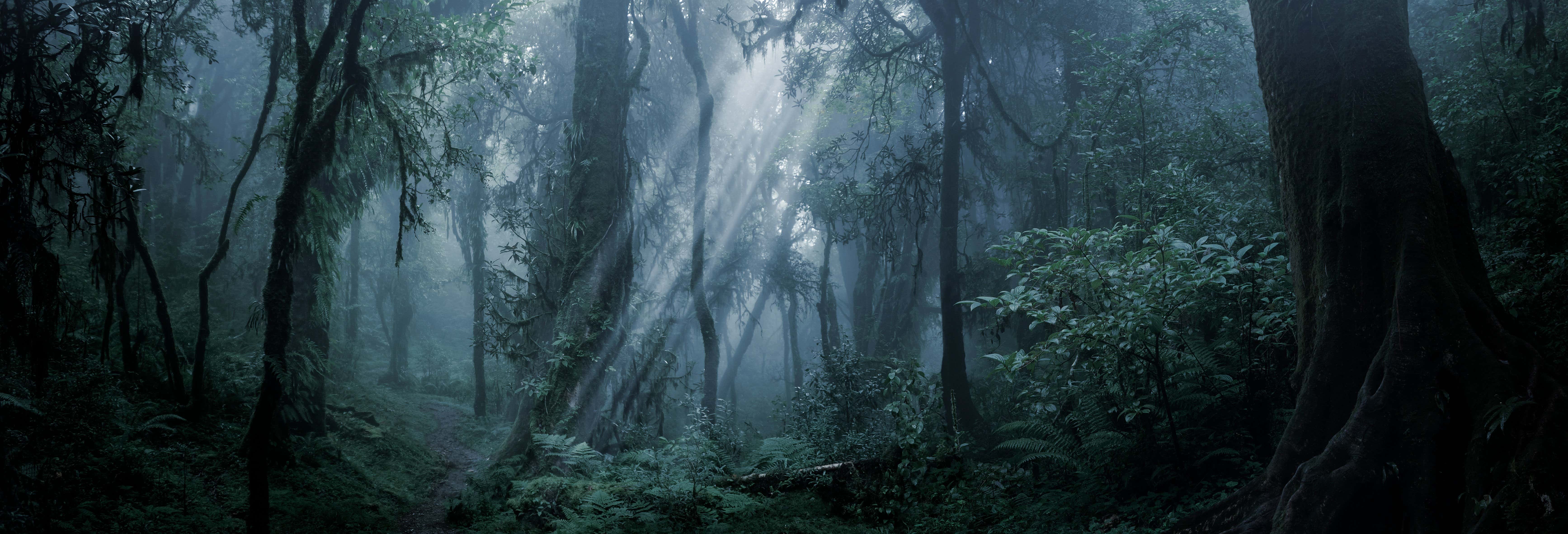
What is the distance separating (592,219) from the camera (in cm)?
1132

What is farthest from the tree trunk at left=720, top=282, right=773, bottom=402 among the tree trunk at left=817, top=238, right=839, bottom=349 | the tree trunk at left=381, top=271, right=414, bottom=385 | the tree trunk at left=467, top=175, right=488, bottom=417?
the tree trunk at left=381, top=271, right=414, bottom=385

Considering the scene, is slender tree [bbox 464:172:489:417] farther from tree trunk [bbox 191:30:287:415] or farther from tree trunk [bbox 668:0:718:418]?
tree trunk [bbox 191:30:287:415]

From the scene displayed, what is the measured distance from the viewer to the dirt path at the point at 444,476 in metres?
8.33

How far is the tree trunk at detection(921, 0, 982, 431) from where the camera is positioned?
380 inches

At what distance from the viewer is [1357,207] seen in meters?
3.79

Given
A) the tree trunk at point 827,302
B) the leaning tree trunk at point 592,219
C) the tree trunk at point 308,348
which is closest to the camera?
the tree trunk at point 308,348

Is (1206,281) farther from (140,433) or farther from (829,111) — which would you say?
(829,111)

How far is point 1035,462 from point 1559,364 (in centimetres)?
384

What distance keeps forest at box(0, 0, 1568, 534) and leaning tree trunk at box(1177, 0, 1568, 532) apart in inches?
0.7

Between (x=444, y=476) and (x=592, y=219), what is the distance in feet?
20.3

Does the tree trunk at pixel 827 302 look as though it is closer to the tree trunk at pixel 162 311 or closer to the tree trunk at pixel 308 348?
the tree trunk at pixel 308 348

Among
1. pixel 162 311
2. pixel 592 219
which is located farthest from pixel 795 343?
pixel 162 311

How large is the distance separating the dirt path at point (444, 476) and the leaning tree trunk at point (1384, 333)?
7.80m

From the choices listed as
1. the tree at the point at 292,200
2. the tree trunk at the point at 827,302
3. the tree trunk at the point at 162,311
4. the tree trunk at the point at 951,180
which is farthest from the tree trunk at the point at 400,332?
the tree trunk at the point at 951,180
